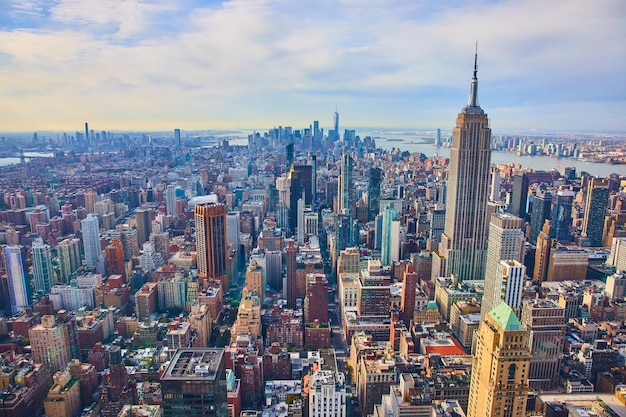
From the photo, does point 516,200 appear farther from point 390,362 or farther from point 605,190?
point 390,362

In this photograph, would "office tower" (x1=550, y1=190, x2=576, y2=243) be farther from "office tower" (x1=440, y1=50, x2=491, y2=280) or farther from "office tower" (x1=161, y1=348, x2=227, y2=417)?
"office tower" (x1=161, y1=348, x2=227, y2=417)

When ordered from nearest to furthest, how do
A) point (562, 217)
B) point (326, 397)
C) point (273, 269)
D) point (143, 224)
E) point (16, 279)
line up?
point (326, 397)
point (16, 279)
point (273, 269)
point (562, 217)
point (143, 224)

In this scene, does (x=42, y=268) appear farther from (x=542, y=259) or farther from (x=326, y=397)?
(x=542, y=259)

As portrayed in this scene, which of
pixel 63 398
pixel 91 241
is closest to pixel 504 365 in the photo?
pixel 63 398

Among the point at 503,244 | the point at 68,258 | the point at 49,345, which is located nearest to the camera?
the point at 49,345

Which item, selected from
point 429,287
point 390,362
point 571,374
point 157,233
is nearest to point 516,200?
point 429,287

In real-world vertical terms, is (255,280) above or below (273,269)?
above

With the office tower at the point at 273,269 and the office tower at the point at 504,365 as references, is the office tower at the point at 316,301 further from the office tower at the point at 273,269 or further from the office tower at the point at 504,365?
the office tower at the point at 504,365
